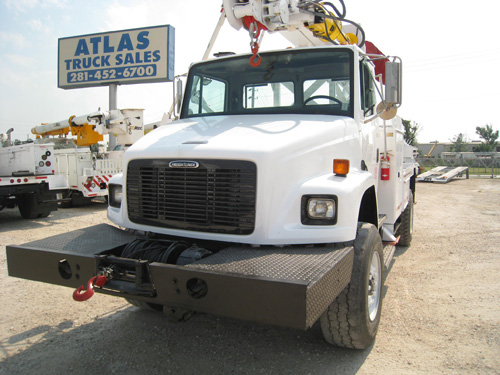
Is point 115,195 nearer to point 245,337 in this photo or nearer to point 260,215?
point 260,215

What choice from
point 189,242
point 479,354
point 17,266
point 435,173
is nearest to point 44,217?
point 17,266

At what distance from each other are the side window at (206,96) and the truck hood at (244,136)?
1.55 feet

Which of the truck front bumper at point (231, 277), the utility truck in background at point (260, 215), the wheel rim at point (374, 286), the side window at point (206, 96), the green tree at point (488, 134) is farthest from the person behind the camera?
the green tree at point (488, 134)

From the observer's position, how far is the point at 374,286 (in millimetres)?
3617

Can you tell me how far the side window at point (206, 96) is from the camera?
175 inches

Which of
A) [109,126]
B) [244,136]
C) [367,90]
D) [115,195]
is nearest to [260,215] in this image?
[244,136]

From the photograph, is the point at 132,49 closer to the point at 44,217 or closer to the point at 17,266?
the point at 44,217

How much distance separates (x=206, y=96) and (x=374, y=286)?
2.62 meters

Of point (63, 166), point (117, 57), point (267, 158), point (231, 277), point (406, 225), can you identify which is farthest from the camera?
point (117, 57)

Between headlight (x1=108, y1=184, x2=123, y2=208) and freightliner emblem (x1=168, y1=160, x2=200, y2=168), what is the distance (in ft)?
2.97

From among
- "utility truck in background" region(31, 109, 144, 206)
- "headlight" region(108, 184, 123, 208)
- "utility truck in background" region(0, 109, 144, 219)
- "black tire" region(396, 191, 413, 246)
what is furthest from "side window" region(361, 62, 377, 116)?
"utility truck in background" region(31, 109, 144, 206)

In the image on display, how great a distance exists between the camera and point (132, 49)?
18.3 m

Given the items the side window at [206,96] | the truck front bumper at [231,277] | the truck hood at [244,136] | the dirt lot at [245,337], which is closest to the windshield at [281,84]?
the side window at [206,96]

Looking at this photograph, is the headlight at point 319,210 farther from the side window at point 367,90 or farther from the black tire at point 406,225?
the black tire at point 406,225
